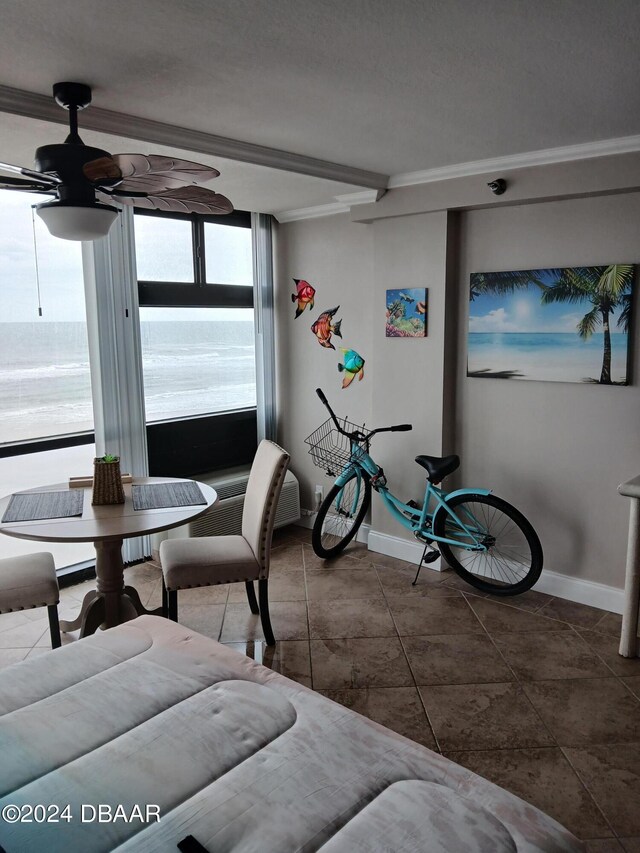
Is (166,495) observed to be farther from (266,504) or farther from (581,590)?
(581,590)

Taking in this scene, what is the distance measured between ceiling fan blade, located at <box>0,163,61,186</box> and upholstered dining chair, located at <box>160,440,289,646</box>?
5.09 feet

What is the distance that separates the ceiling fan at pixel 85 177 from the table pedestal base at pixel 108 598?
1.53 meters

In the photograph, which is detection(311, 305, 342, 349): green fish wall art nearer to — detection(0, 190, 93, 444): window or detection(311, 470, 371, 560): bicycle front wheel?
detection(311, 470, 371, 560): bicycle front wheel

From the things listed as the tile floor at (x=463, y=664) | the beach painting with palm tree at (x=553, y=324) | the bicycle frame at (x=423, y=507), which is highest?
the beach painting with palm tree at (x=553, y=324)

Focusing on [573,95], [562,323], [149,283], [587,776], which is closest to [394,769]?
[587,776]

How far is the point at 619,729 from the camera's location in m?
2.63

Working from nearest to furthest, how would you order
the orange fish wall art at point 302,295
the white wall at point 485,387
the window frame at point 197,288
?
1. the white wall at point 485,387
2. the window frame at point 197,288
3. the orange fish wall art at point 302,295

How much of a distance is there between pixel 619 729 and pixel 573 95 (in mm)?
2503

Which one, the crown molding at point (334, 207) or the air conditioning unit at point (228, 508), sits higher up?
the crown molding at point (334, 207)

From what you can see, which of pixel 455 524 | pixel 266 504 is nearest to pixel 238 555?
pixel 266 504

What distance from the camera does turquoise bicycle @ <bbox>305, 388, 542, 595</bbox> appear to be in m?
3.82

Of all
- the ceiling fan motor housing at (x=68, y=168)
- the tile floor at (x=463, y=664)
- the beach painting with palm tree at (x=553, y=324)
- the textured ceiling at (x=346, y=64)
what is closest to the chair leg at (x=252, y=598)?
the tile floor at (x=463, y=664)

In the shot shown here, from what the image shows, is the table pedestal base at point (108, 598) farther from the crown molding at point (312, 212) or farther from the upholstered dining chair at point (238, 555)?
the crown molding at point (312, 212)

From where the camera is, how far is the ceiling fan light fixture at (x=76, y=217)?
218 cm
